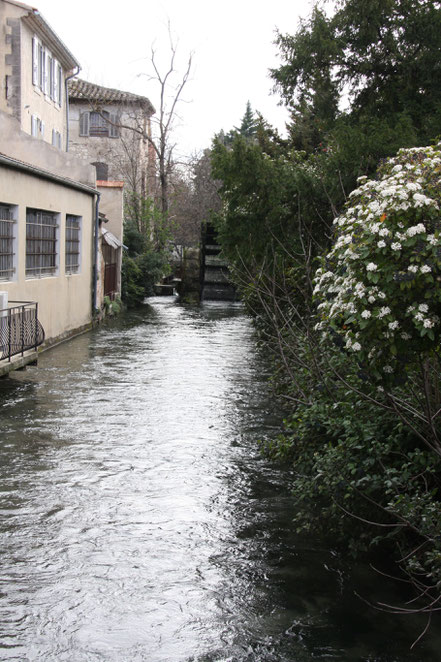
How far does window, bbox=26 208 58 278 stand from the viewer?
16123mm

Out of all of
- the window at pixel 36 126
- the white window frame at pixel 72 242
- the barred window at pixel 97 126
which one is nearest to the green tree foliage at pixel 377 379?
the white window frame at pixel 72 242

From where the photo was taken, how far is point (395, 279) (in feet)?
14.9

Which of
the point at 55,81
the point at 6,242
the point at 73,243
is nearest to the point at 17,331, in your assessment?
the point at 6,242

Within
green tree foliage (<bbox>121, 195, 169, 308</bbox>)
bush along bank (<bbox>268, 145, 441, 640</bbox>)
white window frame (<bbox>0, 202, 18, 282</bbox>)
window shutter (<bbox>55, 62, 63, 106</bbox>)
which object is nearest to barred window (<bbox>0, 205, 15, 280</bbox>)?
white window frame (<bbox>0, 202, 18, 282</bbox>)

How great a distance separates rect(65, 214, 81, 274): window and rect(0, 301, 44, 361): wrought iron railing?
554 centimetres

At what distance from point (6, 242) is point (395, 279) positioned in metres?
11.3

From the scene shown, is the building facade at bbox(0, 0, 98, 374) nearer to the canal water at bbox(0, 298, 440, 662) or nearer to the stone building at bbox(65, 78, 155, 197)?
the canal water at bbox(0, 298, 440, 662)

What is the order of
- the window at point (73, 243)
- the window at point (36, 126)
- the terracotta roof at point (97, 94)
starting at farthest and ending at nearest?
the terracotta roof at point (97, 94) < the window at point (36, 126) < the window at point (73, 243)

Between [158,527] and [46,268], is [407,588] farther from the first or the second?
[46,268]

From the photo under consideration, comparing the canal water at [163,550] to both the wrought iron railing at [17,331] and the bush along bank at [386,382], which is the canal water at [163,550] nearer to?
the bush along bank at [386,382]

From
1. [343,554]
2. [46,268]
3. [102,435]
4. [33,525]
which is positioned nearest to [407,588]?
[343,554]

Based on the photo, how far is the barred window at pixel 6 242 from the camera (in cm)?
1434

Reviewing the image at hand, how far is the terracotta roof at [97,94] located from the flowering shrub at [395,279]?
1683 inches

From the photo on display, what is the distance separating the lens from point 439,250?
14.6 ft
